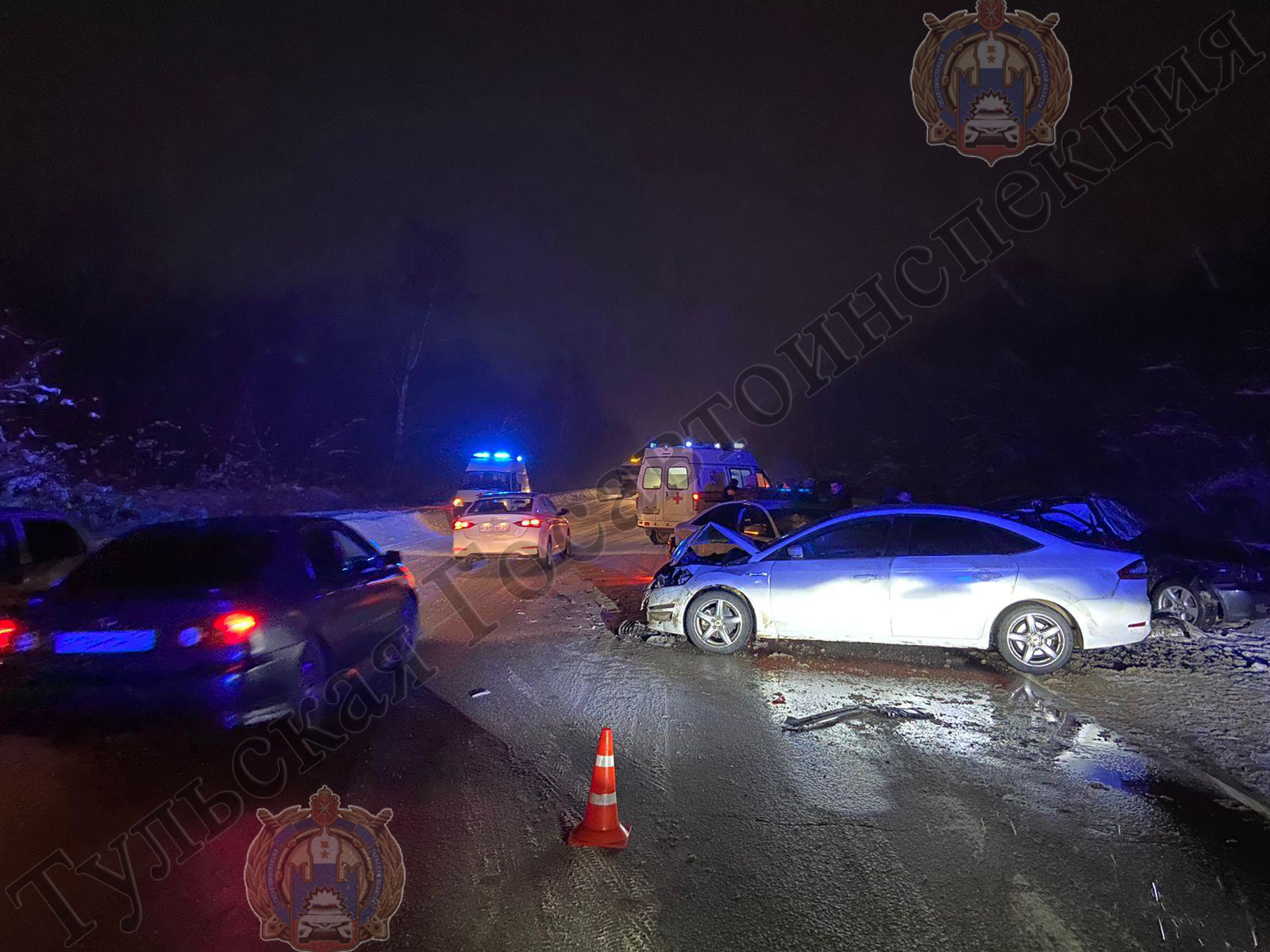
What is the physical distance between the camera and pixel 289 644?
16.1ft

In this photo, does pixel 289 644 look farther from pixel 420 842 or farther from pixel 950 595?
pixel 950 595

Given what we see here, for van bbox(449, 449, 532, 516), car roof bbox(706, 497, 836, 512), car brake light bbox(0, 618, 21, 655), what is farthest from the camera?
van bbox(449, 449, 532, 516)

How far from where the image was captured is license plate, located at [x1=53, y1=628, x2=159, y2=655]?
175 inches

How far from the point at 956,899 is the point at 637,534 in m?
17.6

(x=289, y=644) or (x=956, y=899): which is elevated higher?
(x=289, y=644)

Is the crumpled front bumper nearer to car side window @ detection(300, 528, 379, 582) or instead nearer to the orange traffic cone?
car side window @ detection(300, 528, 379, 582)

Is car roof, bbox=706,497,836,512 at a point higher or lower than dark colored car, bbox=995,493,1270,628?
higher

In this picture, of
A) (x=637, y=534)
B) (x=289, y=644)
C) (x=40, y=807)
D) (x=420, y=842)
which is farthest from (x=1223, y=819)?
(x=637, y=534)

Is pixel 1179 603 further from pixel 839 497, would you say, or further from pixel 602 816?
pixel 839 497

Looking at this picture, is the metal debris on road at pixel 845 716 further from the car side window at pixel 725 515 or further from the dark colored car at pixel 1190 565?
the car side window at pixel 725 515

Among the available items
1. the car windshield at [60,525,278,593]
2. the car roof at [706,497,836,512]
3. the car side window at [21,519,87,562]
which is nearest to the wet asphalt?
the car windshield at [60,525,278,593]

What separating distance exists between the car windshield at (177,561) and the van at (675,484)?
12.1 meters

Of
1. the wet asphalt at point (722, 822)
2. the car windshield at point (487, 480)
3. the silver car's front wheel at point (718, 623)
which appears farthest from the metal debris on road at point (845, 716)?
the car windshield at point (487, 480)

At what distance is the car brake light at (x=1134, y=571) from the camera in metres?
6.41
